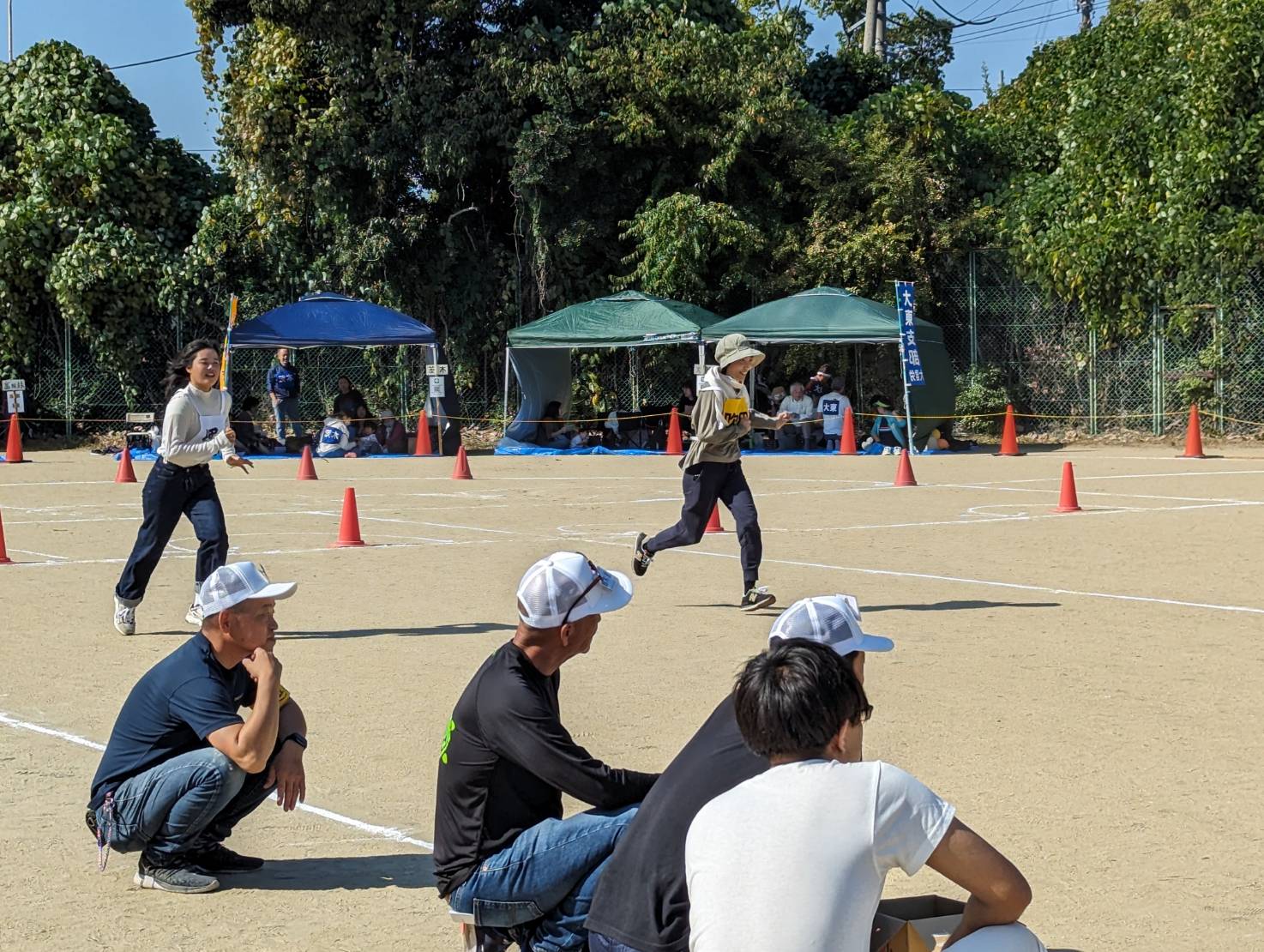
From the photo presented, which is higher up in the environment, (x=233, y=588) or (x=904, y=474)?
(x=233, y=588)

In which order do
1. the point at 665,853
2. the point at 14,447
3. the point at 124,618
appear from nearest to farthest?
the point at 665,853 < the point at 124,618 < the point at 14,447

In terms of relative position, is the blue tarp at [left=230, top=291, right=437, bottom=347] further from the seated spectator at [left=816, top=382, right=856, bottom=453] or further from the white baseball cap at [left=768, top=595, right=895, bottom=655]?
the white baseball cap at [left=768, top=595, right=895, bottom=655]

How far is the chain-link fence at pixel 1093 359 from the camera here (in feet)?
98.3

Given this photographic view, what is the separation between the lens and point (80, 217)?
119ft

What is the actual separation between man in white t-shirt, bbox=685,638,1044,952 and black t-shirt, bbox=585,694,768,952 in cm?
35

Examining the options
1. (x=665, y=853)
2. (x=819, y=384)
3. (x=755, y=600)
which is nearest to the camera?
(x=665, y=853)

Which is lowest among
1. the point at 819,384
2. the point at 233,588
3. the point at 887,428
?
the point at 887,428

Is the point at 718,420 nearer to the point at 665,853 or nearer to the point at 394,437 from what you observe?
the point at 665,853

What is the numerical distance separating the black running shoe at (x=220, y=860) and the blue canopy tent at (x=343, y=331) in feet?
84.1

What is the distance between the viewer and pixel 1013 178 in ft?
117

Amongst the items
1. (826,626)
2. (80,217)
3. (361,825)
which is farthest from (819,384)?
(826,626)

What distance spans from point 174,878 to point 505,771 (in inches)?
65.1

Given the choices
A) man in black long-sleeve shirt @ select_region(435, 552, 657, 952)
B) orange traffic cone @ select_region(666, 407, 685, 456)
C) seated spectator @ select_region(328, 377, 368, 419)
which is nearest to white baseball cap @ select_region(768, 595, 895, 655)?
man in black long-sleeve shirt @ select_region(435, 552, 657, 952)

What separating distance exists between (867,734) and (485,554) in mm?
7556
